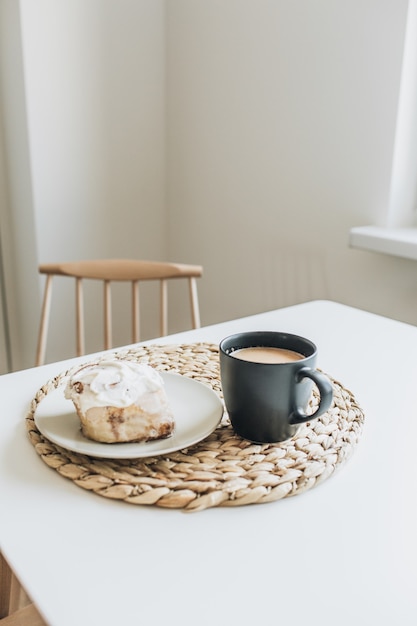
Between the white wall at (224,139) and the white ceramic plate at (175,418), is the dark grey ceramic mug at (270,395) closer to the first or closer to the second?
the white ceramic plate at (175,418)

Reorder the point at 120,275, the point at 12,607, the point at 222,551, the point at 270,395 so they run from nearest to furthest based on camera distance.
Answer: the point at 222,551 → the point at 270,395 → the point at 12,607 → the point at 120,275

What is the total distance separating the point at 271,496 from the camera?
512 mm

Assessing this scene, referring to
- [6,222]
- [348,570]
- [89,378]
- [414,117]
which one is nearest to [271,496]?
[348,570]

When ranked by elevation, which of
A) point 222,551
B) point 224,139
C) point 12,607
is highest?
point 224,139

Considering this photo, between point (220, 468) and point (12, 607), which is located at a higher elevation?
point (220, 468)

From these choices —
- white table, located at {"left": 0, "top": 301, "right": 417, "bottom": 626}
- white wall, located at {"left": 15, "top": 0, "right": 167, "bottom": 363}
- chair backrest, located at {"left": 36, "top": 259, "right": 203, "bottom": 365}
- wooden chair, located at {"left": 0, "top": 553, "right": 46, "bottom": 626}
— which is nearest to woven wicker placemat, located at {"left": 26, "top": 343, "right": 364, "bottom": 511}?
white table, located at {"left": 0, "top": 301, "right": 417, "bottom": 626}

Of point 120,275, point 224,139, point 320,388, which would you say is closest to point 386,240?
point 120,275

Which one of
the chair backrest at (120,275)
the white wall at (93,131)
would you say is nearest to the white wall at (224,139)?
the white wall at (93,131)

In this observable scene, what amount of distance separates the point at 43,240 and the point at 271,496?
154 cm

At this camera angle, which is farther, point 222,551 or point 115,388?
point 115,388

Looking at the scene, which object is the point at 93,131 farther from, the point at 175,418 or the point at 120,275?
the point at 175,418

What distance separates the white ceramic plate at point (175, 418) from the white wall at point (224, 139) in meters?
0.94

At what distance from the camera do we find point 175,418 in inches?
24.1

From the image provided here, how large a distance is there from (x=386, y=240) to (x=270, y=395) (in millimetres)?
910
